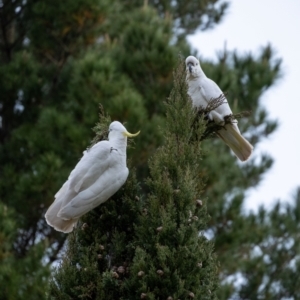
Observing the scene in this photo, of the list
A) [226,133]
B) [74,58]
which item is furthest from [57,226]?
[74,58]

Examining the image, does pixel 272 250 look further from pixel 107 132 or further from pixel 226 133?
pixel 107 132

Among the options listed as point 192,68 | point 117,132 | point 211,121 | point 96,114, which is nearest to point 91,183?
point 117,132

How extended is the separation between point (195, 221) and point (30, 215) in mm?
4811

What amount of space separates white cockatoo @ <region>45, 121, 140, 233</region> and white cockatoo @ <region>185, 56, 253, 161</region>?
0.83 m

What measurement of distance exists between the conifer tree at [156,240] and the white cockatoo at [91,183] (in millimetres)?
125

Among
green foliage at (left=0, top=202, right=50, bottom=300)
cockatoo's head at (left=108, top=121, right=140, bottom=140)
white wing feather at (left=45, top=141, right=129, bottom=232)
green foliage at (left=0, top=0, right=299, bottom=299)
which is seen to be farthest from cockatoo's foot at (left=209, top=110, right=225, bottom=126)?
green foliage at (left=0, top=202, right=50, bottom=300)

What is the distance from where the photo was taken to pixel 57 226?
12.5 ft

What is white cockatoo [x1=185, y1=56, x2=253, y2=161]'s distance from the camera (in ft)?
14.7

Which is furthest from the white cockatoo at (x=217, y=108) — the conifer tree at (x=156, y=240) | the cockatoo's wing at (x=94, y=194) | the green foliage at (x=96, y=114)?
the green foliage at (x=96, y=114)

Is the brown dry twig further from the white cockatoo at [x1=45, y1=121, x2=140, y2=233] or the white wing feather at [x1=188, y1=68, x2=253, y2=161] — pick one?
the white cockatoo at [x1=45, y1=121, x2=140, y2=233]

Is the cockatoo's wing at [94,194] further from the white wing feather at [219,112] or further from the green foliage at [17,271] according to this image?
the green foliage at [17,271]

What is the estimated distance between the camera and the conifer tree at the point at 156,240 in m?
3.42

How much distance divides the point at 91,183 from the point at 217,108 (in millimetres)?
1078

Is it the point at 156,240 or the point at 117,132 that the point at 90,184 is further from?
the point at 156,240
